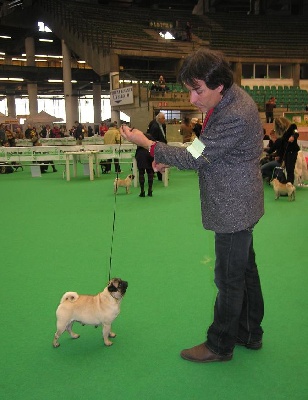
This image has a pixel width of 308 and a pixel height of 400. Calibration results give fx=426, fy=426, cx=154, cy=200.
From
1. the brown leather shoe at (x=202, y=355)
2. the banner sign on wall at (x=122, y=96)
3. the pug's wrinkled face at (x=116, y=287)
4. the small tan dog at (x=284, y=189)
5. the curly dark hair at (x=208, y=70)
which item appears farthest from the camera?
the banner sign on wall at (x=122, y=96)

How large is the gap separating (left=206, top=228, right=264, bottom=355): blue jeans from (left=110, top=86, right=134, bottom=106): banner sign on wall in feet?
49.4

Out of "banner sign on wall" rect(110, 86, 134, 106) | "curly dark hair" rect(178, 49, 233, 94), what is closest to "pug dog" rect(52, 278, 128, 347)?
"curly dark hair" rect(178, 49, 233, 94)

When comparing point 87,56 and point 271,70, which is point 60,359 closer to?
point 87,56

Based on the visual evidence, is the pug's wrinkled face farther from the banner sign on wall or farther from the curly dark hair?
the banner sign on wall

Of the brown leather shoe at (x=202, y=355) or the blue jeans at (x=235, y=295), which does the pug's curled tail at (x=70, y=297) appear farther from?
the blue jeans at (x=235, y=295)

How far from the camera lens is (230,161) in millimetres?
2189

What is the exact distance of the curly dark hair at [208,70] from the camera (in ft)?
6.89

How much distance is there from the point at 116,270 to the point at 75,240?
1.34 m

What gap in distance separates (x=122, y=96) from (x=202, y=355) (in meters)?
16.2

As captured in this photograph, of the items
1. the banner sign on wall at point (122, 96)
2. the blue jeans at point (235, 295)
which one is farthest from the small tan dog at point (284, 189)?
the banner sign on wall at point (122, 96)

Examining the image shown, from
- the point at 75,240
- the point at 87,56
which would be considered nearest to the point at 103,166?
the point at 75,240

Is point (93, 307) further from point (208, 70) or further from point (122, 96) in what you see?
point (122, 96)

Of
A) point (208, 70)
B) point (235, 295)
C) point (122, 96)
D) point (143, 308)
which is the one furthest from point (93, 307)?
point (122, 96)

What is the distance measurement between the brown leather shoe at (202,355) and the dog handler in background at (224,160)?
221mm
